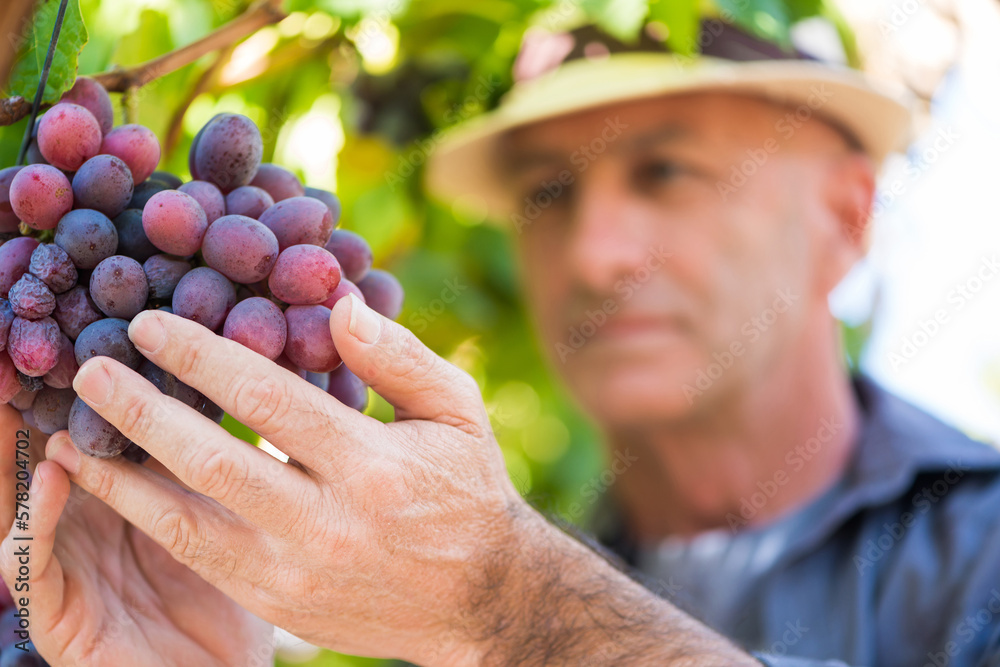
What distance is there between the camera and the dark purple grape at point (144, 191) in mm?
645

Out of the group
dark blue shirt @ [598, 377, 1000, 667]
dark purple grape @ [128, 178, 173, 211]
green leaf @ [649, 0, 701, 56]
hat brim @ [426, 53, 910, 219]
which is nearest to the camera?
dark purple grape @ [128, 178, 173, 211]

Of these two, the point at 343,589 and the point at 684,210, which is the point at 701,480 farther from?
the point at 343,589

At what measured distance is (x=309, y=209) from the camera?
0.63m

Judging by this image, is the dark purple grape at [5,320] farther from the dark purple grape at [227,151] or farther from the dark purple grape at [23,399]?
the dark purple grape at [227,151]

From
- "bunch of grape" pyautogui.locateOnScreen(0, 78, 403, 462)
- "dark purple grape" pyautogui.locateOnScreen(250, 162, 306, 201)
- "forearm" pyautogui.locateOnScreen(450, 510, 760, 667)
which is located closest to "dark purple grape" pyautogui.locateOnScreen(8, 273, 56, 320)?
"bunch of grape" pyautogui.locateOnScreen(0, 78, 403, 462)

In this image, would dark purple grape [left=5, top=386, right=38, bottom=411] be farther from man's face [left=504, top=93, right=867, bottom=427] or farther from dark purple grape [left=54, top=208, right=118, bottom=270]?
man's face [left=504, top=93, right=867, bottom=427]

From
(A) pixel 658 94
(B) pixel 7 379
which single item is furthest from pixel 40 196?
(A) pixel 658 94

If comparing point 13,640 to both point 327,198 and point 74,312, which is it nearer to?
point 74,312

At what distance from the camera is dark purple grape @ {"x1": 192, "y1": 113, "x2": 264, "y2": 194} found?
2.16 ft

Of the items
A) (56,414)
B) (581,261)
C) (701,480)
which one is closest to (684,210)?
(581,261)

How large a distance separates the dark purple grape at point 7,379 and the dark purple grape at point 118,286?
0.27 ft

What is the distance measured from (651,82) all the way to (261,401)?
4.37ft

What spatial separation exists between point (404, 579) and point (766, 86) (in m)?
1.47

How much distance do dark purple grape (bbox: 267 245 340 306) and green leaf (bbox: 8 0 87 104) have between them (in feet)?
0.80
